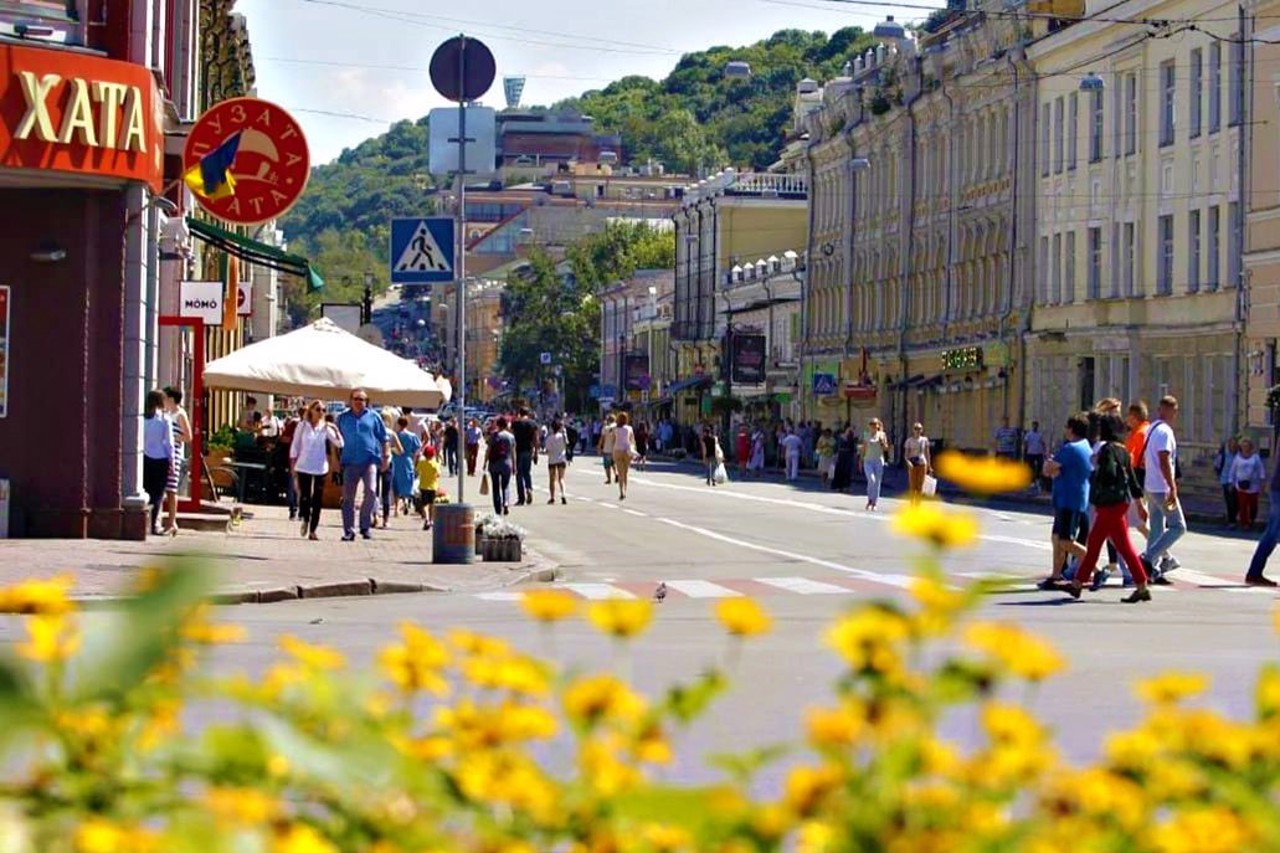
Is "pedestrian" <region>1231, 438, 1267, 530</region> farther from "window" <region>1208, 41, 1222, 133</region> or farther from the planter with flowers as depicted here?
the planter with flowers

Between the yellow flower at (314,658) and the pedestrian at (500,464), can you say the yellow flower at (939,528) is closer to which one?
the yellow flower at (314,658)

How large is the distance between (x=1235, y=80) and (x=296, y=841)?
5181cm

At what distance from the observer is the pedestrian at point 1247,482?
3959cm

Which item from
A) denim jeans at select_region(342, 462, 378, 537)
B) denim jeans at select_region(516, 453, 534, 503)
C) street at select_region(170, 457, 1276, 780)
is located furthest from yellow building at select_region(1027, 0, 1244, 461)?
denim jeans at select_region(342, 462, 378, 537)

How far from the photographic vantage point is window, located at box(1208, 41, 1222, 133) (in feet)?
175

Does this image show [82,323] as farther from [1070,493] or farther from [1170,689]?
[1170,689]

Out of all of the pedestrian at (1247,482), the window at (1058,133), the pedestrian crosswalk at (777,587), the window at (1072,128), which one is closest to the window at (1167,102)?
the window at (1072,128)

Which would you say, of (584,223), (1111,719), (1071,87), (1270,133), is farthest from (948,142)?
(584,223)

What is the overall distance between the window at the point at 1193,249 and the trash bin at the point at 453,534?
113 ft

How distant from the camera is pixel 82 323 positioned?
80.2ft

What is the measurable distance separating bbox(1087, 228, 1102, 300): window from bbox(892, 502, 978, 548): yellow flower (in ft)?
194

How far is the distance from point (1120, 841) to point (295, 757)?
1028 millimetres

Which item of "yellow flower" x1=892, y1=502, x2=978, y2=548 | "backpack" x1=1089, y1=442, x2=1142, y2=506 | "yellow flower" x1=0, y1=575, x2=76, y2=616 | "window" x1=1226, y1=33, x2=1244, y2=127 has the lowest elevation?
"backpack" x1=1089, y1=442, x2=1142, y2=506

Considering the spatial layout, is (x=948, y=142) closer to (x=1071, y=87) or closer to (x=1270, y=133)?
(x=1071, y=87)
